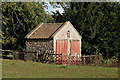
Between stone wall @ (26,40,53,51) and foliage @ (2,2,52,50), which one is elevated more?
foliage @ (2,2,52,50)

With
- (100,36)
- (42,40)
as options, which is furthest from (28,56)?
(100,36)

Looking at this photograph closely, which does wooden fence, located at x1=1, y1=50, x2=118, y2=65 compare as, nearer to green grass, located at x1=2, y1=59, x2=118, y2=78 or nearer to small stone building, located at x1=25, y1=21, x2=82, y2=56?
small stone building, located at x1=25, y1=21, x2=82, y2=56

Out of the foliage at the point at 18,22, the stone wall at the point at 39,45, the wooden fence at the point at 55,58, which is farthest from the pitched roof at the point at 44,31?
the foliage at the point at 18,22

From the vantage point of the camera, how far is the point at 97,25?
30.2m

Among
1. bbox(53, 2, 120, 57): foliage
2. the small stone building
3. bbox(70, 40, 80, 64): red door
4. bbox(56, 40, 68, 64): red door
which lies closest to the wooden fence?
bbox(56, 40, 68, 64): red door

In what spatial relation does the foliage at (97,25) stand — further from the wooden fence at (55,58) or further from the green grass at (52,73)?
the green grass at (52,73)

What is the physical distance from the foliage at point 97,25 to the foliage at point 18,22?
176 inches

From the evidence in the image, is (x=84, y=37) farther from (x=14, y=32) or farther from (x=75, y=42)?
(x=14, y=32)

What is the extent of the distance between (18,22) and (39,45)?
696cm

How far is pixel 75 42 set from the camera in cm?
2819

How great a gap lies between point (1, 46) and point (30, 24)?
16.3 feet

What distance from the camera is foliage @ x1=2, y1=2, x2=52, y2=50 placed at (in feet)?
104

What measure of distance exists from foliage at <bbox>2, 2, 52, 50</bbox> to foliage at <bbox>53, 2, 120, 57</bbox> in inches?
176

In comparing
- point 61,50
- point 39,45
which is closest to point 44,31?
point 39,45
